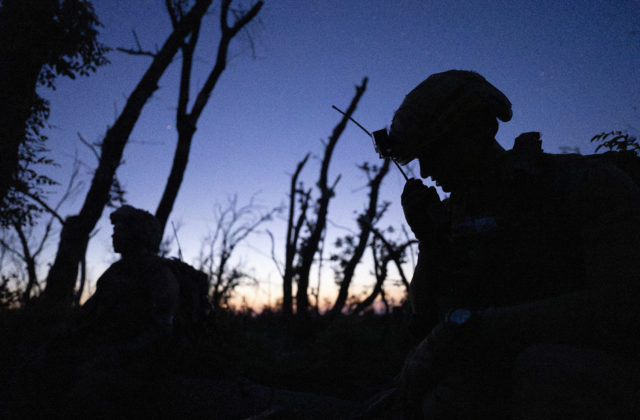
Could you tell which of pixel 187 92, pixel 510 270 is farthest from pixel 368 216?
pixel 510 270

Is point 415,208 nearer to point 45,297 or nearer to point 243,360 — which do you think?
point 243,360

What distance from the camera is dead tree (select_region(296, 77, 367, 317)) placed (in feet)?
38.8

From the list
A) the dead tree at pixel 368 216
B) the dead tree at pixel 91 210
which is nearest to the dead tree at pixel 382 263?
the dead tree at pixel 368 216

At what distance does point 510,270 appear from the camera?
1332 millimetres

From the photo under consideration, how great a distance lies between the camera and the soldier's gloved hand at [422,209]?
148 centimetres

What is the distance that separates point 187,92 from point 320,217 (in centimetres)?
589

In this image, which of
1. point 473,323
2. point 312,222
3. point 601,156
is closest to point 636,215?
point 601,156

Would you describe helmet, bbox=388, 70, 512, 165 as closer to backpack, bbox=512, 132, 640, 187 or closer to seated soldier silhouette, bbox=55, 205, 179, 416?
backpack, bbox=512, 132, 640, 187

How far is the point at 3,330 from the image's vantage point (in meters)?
6.25

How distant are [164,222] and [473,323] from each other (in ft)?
29.4

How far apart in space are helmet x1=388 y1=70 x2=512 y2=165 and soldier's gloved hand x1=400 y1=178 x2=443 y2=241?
0.23 meters

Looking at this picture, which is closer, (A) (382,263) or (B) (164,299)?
(B) (164,299)

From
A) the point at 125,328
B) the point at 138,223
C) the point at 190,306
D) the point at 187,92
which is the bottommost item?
the point at 125,328

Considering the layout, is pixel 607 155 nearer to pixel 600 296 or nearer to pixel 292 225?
pixel 600 296
